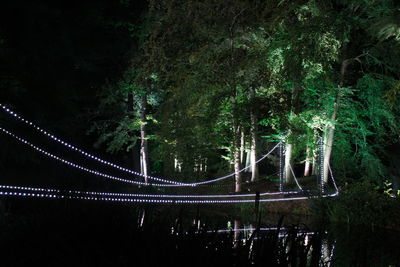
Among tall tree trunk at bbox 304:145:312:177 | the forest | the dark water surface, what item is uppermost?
the forest

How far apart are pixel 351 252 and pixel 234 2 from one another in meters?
9.58

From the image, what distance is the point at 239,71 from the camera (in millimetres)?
15195

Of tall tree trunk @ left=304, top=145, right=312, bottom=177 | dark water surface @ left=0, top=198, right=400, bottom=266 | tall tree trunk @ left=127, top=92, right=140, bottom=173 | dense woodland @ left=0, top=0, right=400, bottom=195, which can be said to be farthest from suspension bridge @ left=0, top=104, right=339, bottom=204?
tall tree trunk @ left=127, top=92, right=140, bottom=173

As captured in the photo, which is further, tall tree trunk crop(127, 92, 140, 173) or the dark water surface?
tall tree trunk crop(127, 92, 140, 173)

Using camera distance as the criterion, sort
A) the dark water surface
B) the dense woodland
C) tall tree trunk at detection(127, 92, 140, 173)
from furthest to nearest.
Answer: tall tree trunk at detection(127, 92, 140, 173), the dense woodland, the dark water surface

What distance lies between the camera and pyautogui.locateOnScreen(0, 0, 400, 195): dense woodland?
12312 mm

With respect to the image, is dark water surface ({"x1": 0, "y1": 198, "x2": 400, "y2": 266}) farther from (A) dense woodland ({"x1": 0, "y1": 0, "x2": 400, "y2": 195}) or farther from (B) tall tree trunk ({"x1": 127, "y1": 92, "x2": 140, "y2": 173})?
(B) tall tree trunk ({"x1": 127, "y1": 92, "x2": 140, "y2": 173})

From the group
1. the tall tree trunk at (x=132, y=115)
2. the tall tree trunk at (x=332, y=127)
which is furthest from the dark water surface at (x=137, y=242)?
the tall tree trunk at (x=132, y=115)

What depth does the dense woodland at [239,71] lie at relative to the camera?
1231cm

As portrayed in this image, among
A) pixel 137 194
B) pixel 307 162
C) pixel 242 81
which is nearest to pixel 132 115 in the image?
pixel 242 81

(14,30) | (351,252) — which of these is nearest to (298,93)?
(351,252)

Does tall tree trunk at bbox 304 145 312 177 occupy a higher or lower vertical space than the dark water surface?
higher

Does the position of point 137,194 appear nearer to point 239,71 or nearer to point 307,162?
point 239,71

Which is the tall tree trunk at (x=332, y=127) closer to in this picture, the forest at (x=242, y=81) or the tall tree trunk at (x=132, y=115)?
the forest at (x=242, y=81)
